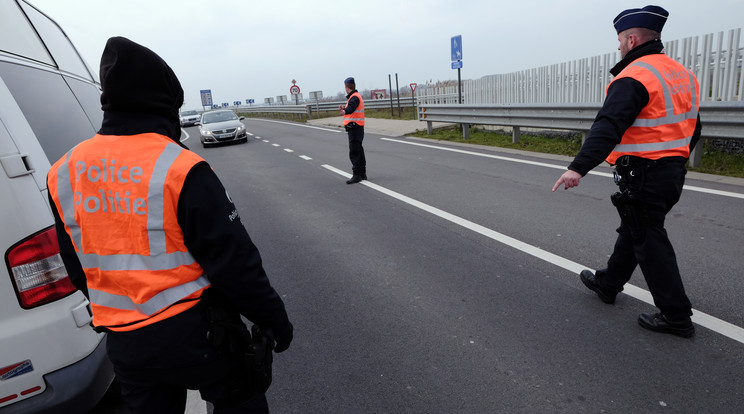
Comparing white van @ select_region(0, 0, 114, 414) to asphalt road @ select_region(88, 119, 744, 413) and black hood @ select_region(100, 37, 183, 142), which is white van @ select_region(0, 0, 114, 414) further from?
asphalt road @ select_region(88, 119, 744, 413)

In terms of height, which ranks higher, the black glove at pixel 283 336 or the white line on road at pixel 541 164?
the black glove at pixel 283 336

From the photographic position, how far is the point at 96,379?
234 cm

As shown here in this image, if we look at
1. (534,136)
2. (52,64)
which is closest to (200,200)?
(52,64)

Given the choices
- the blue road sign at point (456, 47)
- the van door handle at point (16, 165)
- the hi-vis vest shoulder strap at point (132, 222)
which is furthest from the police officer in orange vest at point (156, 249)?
the blue road sign at point (456, 47)

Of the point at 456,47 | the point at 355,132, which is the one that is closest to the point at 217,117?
the point at 456,47

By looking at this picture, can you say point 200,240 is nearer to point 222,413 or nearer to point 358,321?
point 222,413

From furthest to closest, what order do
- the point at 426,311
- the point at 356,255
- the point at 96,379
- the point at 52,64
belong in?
the point at 356,255
the point at 426,311
the point at 52,64
the point at 96,379

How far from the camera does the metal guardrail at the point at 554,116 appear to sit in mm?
7320

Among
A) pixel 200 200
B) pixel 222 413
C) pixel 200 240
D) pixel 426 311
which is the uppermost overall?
pixel 200 200

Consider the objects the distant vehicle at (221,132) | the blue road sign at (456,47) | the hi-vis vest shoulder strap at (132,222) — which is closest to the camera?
A: the hi-vis vest shoulder strap at (132,222)

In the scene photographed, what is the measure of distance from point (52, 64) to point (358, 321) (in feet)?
9.41

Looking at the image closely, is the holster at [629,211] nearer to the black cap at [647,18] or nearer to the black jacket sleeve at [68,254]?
the black cap at [647,18]

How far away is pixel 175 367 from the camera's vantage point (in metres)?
1.68

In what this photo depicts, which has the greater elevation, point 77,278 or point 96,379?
point 77,278
